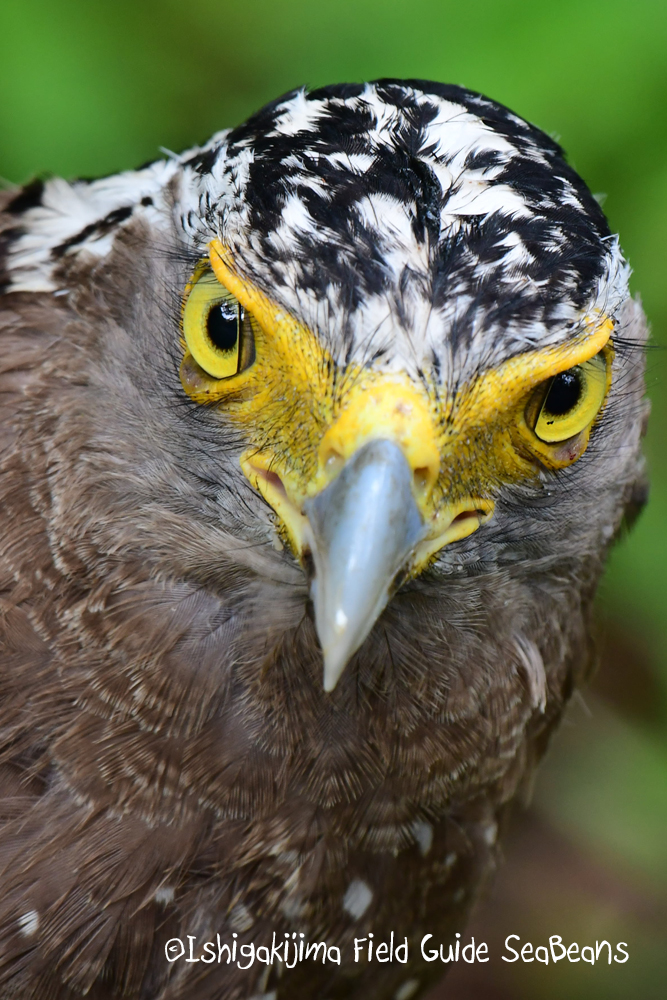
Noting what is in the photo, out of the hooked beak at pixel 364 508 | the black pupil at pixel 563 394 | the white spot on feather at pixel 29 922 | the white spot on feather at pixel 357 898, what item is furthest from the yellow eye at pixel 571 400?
the white spot on feather at pixel 29 922

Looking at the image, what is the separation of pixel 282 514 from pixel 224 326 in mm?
331

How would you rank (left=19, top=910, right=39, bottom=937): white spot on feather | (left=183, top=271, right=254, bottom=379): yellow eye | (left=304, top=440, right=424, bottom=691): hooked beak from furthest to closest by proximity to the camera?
(left=19, top=910, right=39, bottom=937): white spot on feather → (left=183, top=271, right=254, bottom=379): yellow eye → (left=304, top=440, right=424, bottom=691): hooked beak

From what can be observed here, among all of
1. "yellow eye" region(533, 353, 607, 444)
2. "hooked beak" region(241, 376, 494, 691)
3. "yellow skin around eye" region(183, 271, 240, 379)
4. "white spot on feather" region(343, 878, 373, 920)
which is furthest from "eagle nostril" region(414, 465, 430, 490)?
"white spot on feather" region(343, 878, 373, 920)

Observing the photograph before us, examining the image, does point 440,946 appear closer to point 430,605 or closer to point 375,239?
point 430,605

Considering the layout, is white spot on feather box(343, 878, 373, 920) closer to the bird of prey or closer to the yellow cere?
the bird of prey

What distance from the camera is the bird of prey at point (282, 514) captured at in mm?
1657

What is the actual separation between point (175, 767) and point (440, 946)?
104 centimetres

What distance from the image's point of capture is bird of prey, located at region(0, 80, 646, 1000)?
1.66 metres

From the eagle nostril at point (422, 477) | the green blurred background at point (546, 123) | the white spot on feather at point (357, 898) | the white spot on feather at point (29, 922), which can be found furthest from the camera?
the green blurred background at point (546, 123)

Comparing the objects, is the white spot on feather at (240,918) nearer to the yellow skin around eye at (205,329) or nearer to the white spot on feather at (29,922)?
the white spot on feather at (29,922)

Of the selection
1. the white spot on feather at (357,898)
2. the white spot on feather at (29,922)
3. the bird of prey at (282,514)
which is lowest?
the white spot on feather at (357,898)

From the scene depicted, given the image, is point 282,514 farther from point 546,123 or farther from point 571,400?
point 546,123

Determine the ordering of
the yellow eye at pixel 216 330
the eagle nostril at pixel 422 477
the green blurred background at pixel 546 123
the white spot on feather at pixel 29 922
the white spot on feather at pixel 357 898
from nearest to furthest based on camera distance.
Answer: the eagle nostril at pixel 422 477
the yellow eye at pixel 216 330
the white spot on feather at pixel 29 922
the white spot on feather at pixel 357 898
the green blurred background at pixel 546 123

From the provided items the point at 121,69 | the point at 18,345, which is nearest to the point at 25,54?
the point at 121,69
